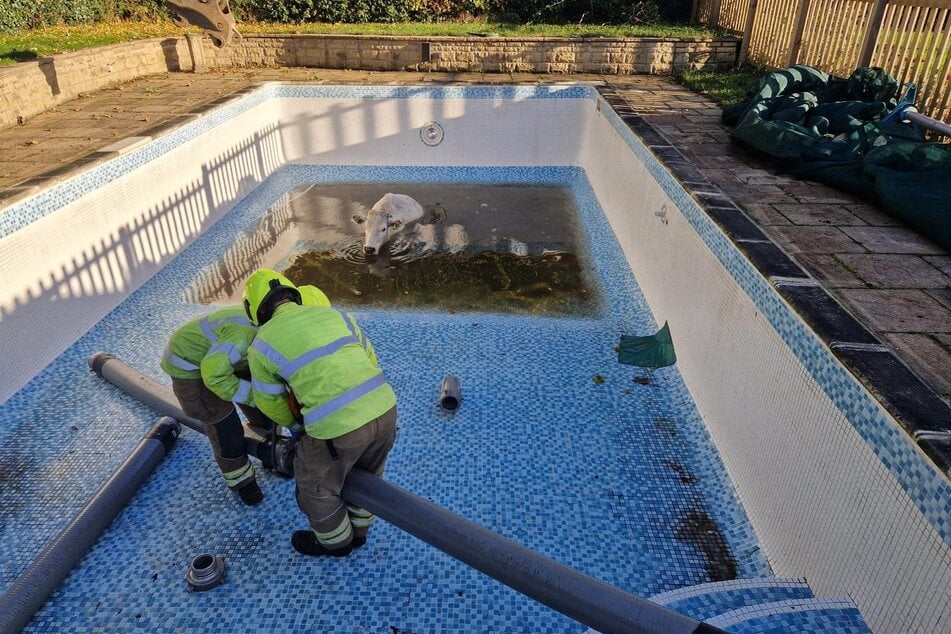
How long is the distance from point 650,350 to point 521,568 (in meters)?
3.41

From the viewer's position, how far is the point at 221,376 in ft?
10.9

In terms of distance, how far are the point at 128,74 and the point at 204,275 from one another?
22.5 feet

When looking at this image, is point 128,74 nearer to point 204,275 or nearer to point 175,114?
point 175,114

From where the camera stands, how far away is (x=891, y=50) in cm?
759

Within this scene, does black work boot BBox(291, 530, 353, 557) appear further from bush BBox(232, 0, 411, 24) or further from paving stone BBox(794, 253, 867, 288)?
bush BBox(232, 0, 411, 24)

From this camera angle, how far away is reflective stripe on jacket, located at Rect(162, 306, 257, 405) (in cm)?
330

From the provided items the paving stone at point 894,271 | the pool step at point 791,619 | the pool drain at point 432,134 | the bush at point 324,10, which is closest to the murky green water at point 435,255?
the pool drain at point 432,134

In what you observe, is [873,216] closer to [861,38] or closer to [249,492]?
[861,38]

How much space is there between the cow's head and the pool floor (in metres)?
1.92

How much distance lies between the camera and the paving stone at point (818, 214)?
5070 millimetres

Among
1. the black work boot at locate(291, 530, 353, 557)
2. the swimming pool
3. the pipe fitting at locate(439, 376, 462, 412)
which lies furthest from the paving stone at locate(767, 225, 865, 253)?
the black work boot at locate(291, 530, 353, 557)

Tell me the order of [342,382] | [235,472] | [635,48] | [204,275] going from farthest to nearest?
[635,48] < [204,275] < [235,472] < [342,382]

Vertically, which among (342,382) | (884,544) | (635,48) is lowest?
(884,544)

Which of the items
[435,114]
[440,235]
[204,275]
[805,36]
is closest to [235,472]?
[204,275]
